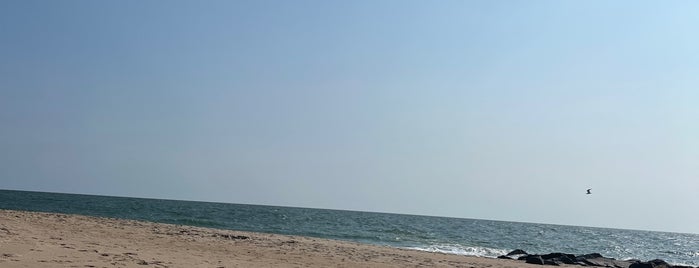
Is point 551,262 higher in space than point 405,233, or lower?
lower

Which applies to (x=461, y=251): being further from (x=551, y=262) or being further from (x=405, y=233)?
(x=405, y=233)

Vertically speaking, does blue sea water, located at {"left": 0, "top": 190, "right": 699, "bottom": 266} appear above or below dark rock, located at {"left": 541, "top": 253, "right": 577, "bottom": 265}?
above

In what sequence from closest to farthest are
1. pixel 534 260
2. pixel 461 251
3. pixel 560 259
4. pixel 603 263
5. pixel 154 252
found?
pixel 154 252
pixel 534 260
pixel 560 259
pixel 603 263
pixel 461 251

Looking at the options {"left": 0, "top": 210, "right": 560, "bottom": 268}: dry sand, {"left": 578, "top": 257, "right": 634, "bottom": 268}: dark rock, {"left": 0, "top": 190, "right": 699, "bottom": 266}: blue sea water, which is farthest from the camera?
{"left": 0, "top": 190, "right": 699, "bottom": 266}: blue sea water

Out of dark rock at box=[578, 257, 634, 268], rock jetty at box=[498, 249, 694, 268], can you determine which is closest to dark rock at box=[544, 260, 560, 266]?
rock jetty at box=[498, 249, 694, 268]

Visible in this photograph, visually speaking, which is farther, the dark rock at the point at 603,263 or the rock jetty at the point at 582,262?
the dark rock at the point at 603,263

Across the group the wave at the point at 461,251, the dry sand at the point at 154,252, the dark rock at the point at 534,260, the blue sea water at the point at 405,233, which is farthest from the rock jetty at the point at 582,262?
the blue sea water at the point at 405,233

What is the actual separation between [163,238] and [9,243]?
21.2 ft

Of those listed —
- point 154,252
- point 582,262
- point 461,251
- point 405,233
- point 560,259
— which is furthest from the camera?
point 405,233

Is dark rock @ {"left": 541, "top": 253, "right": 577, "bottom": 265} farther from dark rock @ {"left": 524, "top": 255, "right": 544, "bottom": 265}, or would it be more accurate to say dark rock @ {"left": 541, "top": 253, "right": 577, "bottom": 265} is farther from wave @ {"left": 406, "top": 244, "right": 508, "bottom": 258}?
wave @ {"left": 406, "top": 244, "right": 508, "bottom": 258}

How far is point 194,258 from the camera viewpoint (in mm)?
14445

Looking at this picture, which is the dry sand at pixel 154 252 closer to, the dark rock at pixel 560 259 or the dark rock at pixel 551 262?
the dark rock at pixel 551 262

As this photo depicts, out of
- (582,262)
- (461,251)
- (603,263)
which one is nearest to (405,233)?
(461,251)

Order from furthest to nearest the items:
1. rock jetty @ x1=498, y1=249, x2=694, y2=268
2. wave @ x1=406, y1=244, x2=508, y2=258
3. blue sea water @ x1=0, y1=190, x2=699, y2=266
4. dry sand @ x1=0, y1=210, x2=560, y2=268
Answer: blue sea water @ x1=0, y1=190, x2=699, y2=266 < wave @ x1=406, y1=244, x2=508, y2=258 < rock jetty @ x1=498, y1=249, x2=694, y2=268 < dry sand @ x1=0, y1=210, x2=560, y2=268
